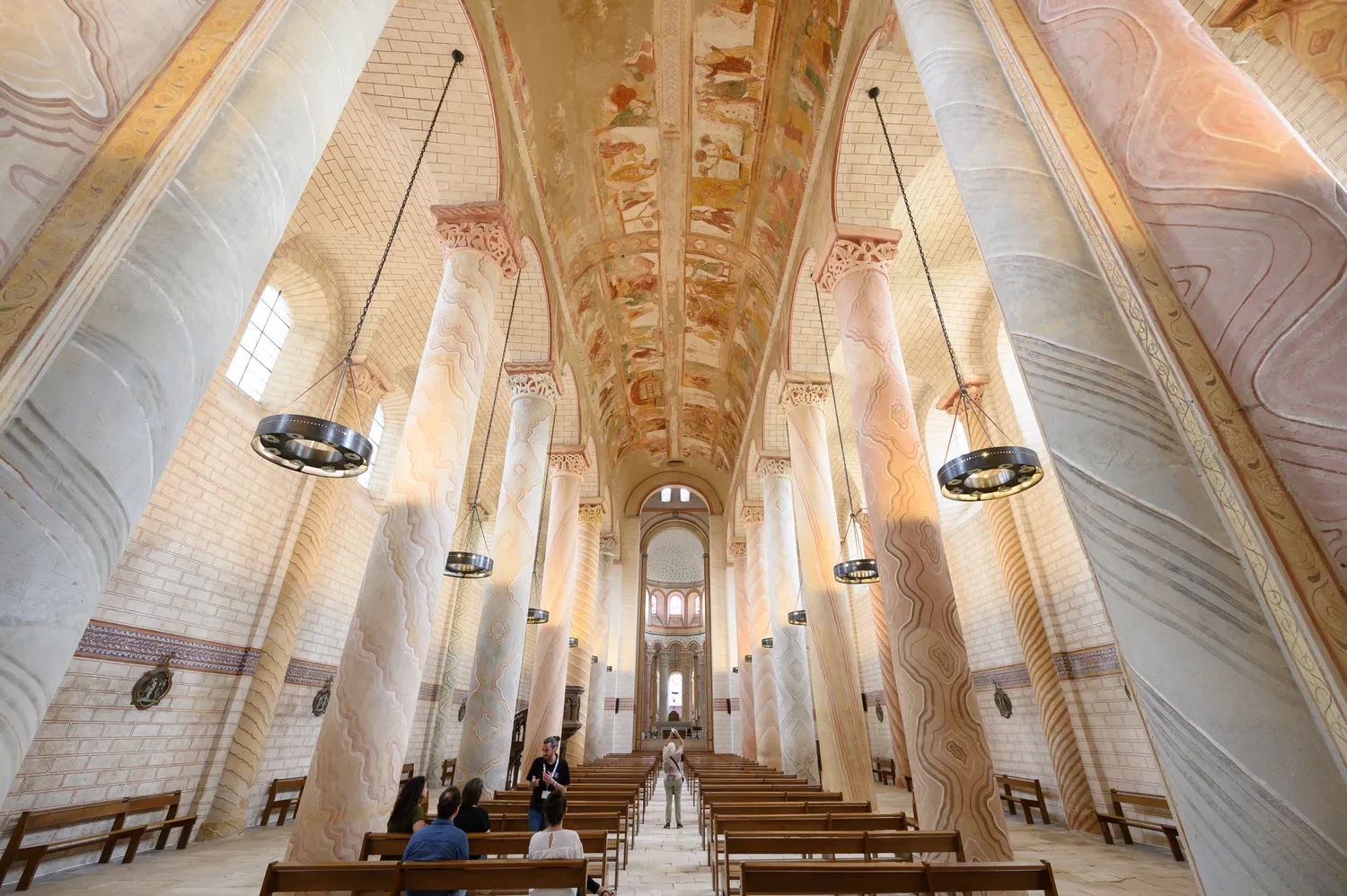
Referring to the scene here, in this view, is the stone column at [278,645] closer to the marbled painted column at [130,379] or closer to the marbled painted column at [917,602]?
the marbled painted column at [130,379]

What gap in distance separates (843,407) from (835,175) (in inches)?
257

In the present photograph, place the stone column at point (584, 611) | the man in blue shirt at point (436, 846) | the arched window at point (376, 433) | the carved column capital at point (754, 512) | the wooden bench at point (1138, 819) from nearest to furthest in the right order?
the man in blue shirt at point (436, 846) < the wooden bench at point (1138, 819) < the arched window at point (376, 433) < the stone column at point (584, 611) < the carved column capital at point (754, 512)

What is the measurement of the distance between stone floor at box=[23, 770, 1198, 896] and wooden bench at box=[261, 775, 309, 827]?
1.13ft

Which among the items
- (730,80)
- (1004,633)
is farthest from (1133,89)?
(1004,633)

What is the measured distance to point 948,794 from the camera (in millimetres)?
4008

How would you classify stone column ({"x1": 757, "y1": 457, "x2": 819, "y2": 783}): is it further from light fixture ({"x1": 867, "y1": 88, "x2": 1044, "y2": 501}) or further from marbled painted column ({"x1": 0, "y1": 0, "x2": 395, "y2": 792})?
marbled painted column ({"x1": 0, "y1": 0, "x2": 395, "y2": 792})

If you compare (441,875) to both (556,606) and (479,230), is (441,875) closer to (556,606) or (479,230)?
(479,230)

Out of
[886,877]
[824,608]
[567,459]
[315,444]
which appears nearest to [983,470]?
[886,877]

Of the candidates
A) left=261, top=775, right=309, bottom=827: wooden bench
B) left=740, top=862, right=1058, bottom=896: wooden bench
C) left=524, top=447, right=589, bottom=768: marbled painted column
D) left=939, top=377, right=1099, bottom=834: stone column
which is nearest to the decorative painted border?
left=740, top=862, right=1058, bottom=896: wooden bench

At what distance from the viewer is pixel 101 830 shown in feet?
18.0

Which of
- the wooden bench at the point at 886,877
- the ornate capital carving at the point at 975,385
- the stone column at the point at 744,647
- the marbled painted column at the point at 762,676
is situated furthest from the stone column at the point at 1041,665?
the stone column at the point at 744,647

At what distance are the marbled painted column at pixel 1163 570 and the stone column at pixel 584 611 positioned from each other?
39.4 feet

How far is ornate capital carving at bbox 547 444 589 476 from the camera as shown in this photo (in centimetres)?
1167

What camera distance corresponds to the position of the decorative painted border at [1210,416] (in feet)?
4.89
